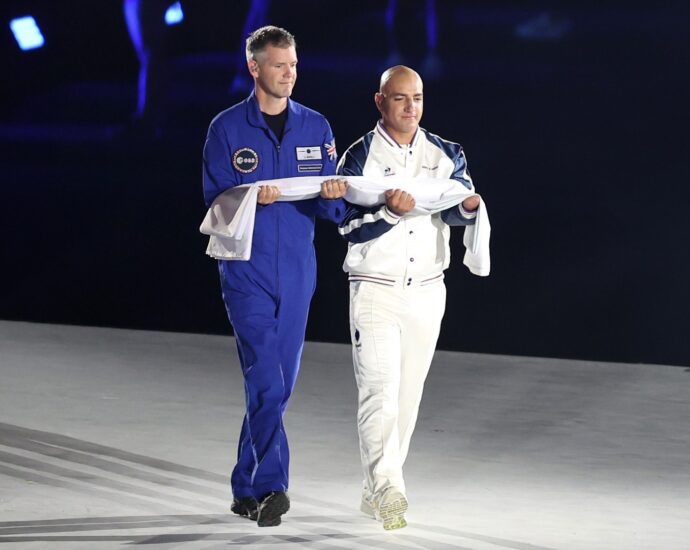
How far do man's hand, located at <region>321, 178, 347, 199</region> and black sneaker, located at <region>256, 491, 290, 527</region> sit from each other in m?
0.93

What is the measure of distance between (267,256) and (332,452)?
1459 millimetres

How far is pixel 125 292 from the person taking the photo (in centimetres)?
935

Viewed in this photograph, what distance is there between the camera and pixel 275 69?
453 centimetres

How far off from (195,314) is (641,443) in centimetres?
384

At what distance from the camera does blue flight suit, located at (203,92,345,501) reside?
14.8 ft

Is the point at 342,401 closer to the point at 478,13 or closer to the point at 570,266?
the point at 570,266

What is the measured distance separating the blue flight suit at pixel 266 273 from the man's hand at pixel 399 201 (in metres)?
0.21

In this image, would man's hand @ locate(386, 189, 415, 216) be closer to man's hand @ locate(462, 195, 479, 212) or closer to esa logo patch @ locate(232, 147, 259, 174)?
man's hand @ locate(462, 195, 479, 212)

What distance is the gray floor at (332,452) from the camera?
4457 mm

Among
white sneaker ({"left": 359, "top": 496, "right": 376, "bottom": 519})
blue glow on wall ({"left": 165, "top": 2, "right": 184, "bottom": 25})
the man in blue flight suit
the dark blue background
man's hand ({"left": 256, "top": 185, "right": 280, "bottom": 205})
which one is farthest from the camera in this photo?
blue glow on wall ({"left": 165, "top": 2, "right": 184, "bottom": 25})

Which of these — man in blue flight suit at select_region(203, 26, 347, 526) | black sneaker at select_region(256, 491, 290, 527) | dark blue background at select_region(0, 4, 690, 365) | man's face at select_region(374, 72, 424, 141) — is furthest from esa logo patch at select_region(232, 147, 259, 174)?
dark blue background at select_region(0, 4, 690, 365)

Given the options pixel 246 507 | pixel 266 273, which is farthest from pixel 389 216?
pixel 246 507

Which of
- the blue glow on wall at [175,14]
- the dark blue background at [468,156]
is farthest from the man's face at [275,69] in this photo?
the blue glow on wall at [175,14]

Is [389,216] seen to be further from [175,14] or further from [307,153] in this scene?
[175,14]
